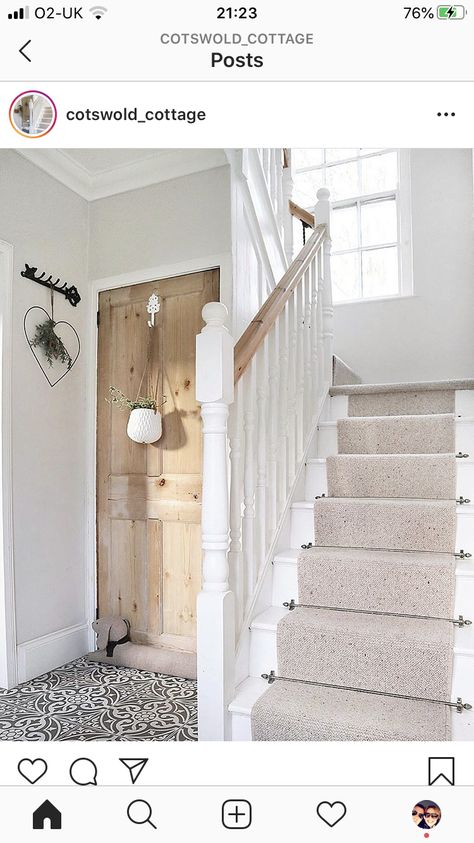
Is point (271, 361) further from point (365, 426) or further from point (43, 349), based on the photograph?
point (43, 349)

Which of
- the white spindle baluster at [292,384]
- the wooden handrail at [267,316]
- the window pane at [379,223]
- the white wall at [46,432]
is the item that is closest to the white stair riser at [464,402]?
the white spindle baluster at [292,384]

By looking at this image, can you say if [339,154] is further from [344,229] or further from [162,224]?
[162,224]

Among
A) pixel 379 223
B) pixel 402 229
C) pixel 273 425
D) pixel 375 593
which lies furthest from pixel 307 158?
pixel 375 593

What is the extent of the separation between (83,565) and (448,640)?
1.66 meters

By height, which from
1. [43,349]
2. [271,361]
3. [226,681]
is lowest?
[226,681]

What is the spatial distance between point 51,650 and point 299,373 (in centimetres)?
145
